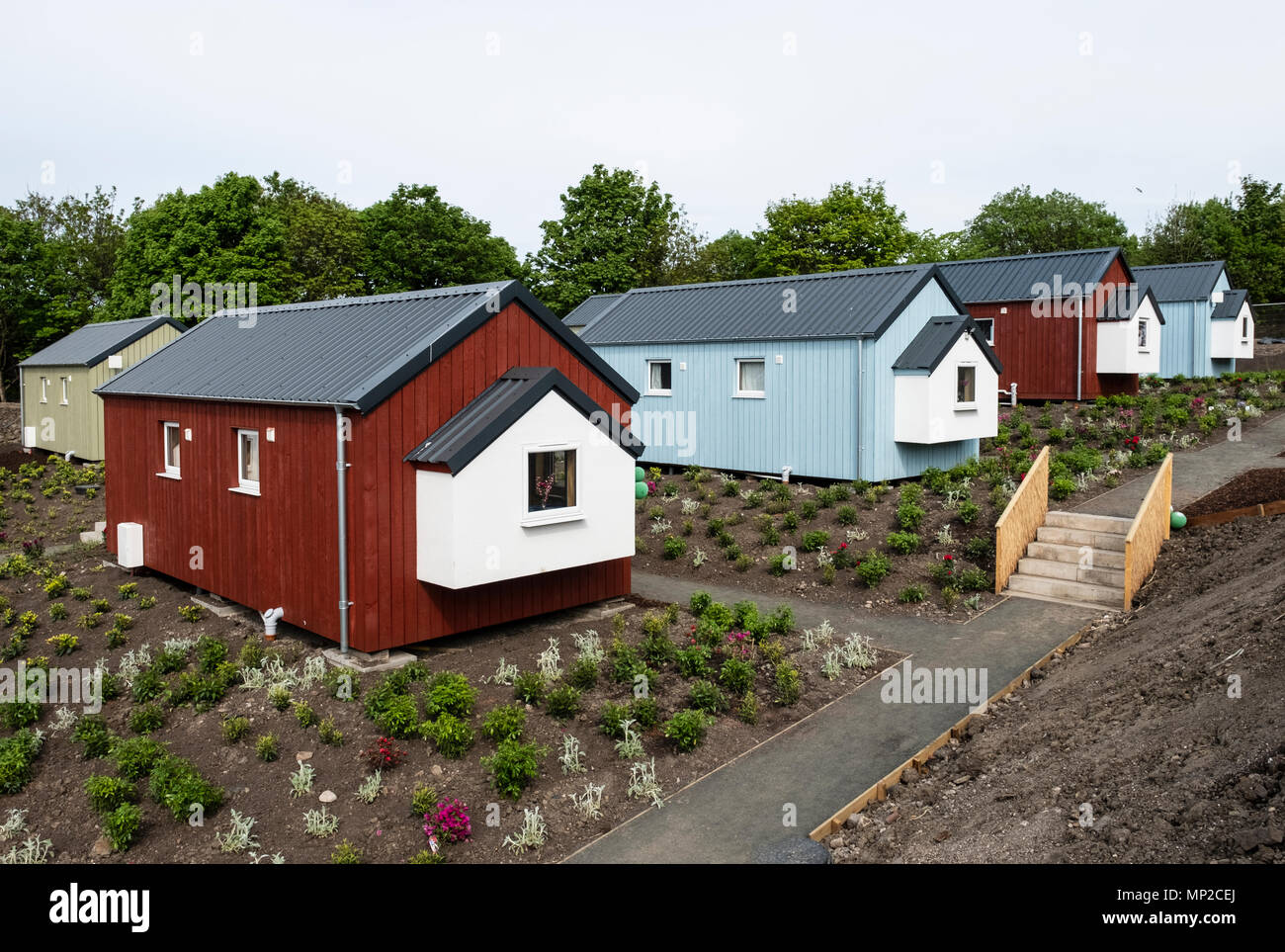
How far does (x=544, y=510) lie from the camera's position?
37.6 feet

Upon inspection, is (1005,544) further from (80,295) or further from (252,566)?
(80,295)

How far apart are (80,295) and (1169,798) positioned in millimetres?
49450

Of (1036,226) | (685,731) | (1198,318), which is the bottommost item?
(685,731)

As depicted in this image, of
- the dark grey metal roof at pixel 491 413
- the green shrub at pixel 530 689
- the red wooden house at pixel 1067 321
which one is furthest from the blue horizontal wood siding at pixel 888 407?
the green shrub at pixel 530 689

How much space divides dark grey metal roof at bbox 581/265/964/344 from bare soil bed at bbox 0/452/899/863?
9074mm

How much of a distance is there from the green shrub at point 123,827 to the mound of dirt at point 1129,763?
5.61 metres

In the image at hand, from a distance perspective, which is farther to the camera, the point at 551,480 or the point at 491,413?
the point at 551,480

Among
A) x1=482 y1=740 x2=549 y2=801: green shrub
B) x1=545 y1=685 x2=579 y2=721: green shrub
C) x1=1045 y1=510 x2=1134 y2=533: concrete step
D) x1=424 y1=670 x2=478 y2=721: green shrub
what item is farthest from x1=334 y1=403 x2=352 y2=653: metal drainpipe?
x1=1045 y1=510 x2=1134 y2=533: concrete step

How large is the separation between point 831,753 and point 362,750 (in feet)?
14.5

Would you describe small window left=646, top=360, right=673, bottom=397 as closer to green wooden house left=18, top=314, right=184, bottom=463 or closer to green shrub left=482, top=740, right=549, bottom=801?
green wooden house left=18, top=314, right=184, bottom=463

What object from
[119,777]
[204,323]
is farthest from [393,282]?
[119,777]

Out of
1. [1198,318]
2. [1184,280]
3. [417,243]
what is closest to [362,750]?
[1198,318]

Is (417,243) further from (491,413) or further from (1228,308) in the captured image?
(491,413)

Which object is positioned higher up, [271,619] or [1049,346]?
[1049,346]
